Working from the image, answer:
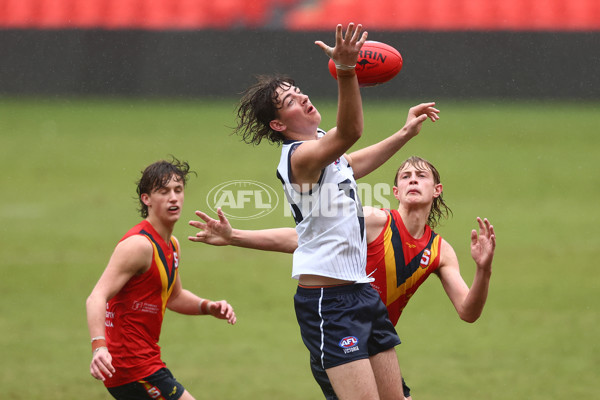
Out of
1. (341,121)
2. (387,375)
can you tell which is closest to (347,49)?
(341,121)

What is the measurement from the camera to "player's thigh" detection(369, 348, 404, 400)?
5289mm

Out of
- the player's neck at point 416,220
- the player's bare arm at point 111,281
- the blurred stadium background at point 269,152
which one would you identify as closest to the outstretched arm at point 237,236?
the player's bare arm at point 111,281

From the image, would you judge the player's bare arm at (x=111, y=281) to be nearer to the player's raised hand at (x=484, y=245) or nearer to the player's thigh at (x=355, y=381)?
the player's thigh at (x=355, y=381)

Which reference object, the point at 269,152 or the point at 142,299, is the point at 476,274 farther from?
the point at 269,152

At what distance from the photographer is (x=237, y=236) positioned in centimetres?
594

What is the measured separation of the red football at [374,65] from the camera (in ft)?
20.0

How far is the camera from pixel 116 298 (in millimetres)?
5883

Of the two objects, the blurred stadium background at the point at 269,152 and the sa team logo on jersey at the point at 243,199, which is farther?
the sa team logo on jersey at the point at 243,199

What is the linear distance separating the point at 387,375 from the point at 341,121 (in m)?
1.65

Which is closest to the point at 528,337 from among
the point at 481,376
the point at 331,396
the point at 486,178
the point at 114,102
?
the point at 481,376

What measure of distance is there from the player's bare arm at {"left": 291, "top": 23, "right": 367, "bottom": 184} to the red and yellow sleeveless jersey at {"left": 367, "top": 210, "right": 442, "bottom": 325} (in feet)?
4.30

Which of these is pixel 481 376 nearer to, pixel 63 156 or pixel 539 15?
pixel 63 156

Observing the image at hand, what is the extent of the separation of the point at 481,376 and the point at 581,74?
51.7ft

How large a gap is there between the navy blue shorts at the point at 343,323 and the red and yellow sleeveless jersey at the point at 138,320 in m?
1.14
